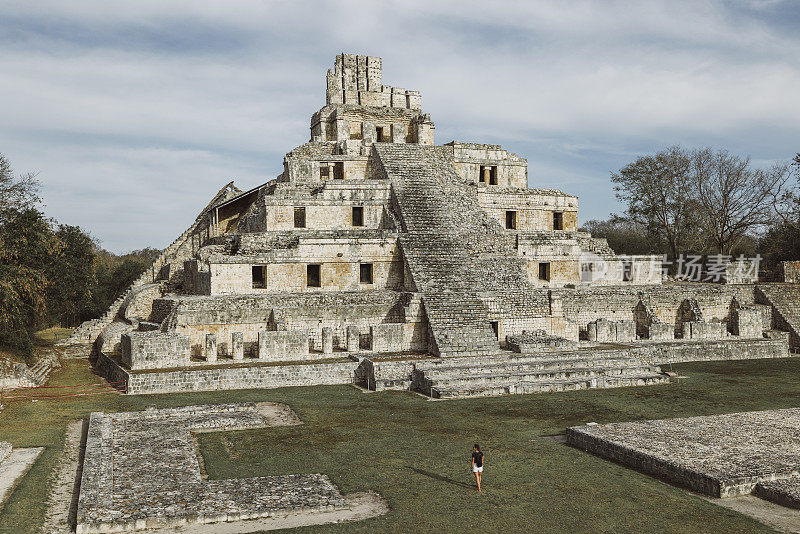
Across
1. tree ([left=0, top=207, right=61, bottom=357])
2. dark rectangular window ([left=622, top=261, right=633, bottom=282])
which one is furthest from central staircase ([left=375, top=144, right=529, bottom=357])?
tree ([left=0, top=207, right=61, bottom=357])

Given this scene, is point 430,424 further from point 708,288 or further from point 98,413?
point 708,288

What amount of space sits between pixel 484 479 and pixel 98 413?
8404mm

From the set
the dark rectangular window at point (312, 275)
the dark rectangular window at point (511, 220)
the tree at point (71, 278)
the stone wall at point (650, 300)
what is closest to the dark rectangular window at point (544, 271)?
the stone wall at point (650, 300)

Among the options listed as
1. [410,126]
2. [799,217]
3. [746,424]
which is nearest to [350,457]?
[746,424]

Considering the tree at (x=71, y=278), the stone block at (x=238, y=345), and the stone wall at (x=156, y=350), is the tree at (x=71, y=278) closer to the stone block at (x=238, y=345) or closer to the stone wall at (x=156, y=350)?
the stone wall at (x=156, y=350)

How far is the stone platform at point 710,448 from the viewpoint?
9.60 metres

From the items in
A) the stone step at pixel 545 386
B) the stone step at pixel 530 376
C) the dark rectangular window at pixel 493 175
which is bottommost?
the stone step at pixel 545 386

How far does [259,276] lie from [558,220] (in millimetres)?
13339

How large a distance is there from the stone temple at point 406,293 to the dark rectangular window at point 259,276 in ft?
0.51

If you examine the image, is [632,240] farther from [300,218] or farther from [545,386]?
[545,386]

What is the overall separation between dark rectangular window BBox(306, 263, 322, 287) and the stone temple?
71 mm

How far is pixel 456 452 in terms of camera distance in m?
11.6

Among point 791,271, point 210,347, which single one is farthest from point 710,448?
point 791,271

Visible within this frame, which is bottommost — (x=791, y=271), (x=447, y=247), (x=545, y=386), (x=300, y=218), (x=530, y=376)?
(x=545, y=386)
